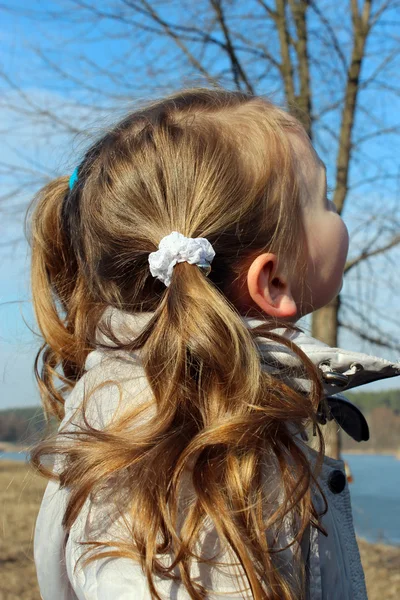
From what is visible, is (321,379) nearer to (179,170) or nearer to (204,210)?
(204,210)

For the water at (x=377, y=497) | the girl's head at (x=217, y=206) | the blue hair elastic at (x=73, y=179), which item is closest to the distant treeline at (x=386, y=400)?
the water at (x=377, y=497)

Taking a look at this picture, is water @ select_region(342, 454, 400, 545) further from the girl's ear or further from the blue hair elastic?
the blue hair elastic

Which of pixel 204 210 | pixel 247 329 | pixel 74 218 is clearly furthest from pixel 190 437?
pixel 74 218

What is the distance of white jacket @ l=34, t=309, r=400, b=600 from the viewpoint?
125 centimetres

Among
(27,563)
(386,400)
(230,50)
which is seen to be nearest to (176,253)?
(386,400)

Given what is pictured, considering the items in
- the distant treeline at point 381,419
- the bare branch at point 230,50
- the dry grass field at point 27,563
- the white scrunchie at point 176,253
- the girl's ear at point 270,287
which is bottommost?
the dry grass field at point 27,563

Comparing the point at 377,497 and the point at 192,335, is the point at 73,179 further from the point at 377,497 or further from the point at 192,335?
the point at 377,497

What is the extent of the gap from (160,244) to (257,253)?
231 millimetres

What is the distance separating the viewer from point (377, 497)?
5004 mm

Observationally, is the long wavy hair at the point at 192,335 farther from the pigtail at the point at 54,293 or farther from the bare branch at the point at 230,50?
the bare branch at the point at 230,50

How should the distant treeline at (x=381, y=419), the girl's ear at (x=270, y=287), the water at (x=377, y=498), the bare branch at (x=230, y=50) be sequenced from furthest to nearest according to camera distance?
1. the water at (x=377, y=498)
2. the bare branch at (x=230, y=50)
3. the distant treeline at (x=381, y=419)
4. the girl's ear at (x=270, y=287)

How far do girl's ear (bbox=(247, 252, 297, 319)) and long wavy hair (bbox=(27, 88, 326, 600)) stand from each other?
3cm

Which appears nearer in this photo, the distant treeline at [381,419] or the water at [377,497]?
the distant treeline at [381,419]

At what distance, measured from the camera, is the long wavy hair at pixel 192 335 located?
4.19ft
